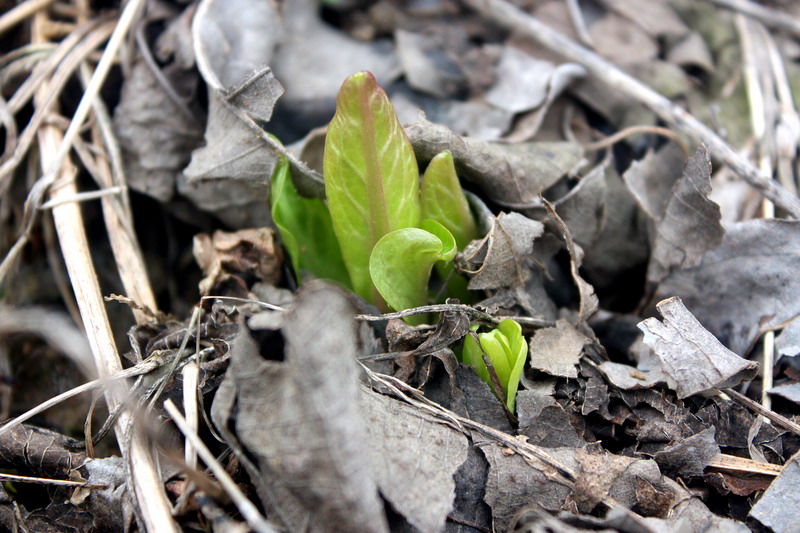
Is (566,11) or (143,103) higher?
(566,11)

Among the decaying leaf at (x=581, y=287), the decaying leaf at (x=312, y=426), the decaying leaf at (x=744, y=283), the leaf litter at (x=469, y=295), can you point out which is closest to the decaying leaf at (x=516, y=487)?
the leaf litter at (x=469, y=295)

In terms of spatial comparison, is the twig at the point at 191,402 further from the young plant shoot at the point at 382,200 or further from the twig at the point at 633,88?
the twig at the point at 633,88

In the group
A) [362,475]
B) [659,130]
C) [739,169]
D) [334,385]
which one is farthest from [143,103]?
[739,169]

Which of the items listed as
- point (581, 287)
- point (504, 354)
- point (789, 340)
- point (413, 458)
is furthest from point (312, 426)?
point (789, 340)

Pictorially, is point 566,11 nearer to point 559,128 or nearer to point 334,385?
point 559,128

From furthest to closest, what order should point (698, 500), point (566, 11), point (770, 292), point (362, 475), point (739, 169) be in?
point (566, 11), point (739, 169), point (770, 292), point (698, 500), point (362, 475)

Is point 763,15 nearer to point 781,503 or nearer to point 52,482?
point 781,503

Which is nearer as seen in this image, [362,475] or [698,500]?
[362,475]
